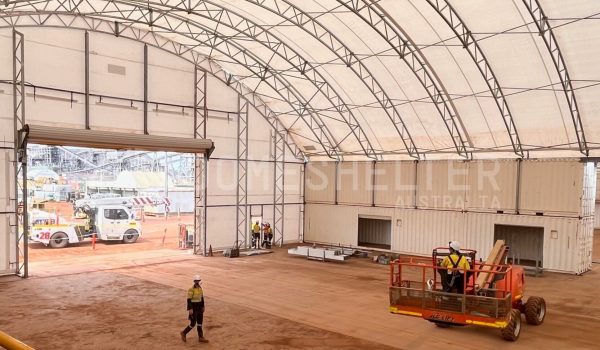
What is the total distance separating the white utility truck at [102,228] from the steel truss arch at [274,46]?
13.3 m

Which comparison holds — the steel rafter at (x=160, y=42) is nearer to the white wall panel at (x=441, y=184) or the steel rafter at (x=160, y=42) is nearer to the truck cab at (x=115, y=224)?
the white wall panel at (x=441, y=184)

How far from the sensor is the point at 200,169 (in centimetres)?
2747

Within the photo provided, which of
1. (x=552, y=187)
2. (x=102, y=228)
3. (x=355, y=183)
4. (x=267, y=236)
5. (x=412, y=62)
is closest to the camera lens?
(x=412, y=62)

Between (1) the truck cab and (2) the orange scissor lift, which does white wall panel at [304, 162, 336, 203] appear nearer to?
(1) the truck cab

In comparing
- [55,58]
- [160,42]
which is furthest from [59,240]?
[160,42]

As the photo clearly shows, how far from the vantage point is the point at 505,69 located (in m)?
20.1

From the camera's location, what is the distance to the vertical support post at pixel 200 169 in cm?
2714

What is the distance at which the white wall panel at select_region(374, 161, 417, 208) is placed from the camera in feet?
91.5

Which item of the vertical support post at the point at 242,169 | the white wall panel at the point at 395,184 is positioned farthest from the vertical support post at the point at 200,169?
the white wall panel at the point at 395,184

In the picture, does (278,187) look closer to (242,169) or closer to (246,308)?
(242,169)

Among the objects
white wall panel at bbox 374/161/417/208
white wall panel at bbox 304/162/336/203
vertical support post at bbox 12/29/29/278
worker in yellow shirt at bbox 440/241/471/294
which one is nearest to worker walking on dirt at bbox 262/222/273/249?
white wall panel at bbox 304/162/336/203

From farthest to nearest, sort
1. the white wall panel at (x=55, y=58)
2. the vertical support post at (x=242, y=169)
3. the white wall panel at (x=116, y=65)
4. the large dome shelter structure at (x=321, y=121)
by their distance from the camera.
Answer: the vertical support post at (x=242, y=169)
the white wall panel at (x=116, y=65)
the white wall panel at (x=55, y=58)
the large dome shelter structure at (x=321, y=121)

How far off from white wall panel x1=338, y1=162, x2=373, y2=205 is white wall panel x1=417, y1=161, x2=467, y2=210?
3.41m

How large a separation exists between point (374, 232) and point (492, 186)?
957cm
